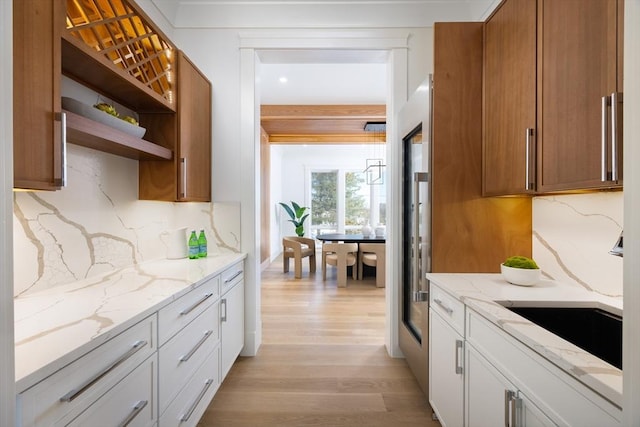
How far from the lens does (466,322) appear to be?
1351 millimetres

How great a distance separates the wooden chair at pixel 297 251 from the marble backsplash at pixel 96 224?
2.88 meters

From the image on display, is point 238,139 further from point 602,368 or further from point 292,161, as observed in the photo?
point 292,161

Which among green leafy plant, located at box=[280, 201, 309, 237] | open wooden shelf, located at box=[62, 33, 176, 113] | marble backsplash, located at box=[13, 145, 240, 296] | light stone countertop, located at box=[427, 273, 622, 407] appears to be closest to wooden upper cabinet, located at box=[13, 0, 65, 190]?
open wooden shelf, located at box=[62, 33, 176, 113]

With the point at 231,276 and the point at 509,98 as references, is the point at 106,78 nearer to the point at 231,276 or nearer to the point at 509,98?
the point at 231,276

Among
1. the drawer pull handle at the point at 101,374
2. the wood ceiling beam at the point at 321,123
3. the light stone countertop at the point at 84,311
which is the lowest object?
the drawer pull handle at the point at 101,374

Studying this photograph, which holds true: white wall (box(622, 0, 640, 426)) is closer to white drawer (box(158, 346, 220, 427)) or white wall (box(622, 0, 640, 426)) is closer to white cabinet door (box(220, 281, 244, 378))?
white drawer (box(158, 346, 220, 427))

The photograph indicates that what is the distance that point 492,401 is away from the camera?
1133 millimetres

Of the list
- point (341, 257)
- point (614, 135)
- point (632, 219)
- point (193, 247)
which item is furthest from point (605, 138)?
point (341, 257)

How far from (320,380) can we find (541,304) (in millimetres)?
1561

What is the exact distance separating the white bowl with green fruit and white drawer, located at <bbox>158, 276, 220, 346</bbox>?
1.62 metres

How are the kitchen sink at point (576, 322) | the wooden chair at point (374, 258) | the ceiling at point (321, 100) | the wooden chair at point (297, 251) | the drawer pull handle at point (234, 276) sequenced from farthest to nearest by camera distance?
the wooden chair at point (297, 251), the wooden chair at point (374, 258), the ceiling at point (321, 100), the drawer pull handle at point (234, 276), the kitchen sink at point (576, 322)

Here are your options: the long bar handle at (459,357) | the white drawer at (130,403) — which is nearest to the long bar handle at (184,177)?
the white drawer at (130,403)

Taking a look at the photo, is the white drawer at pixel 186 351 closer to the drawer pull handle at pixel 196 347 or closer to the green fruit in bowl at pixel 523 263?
the drawer pull handle at pixel 196 347

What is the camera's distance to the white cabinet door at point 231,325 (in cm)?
204
